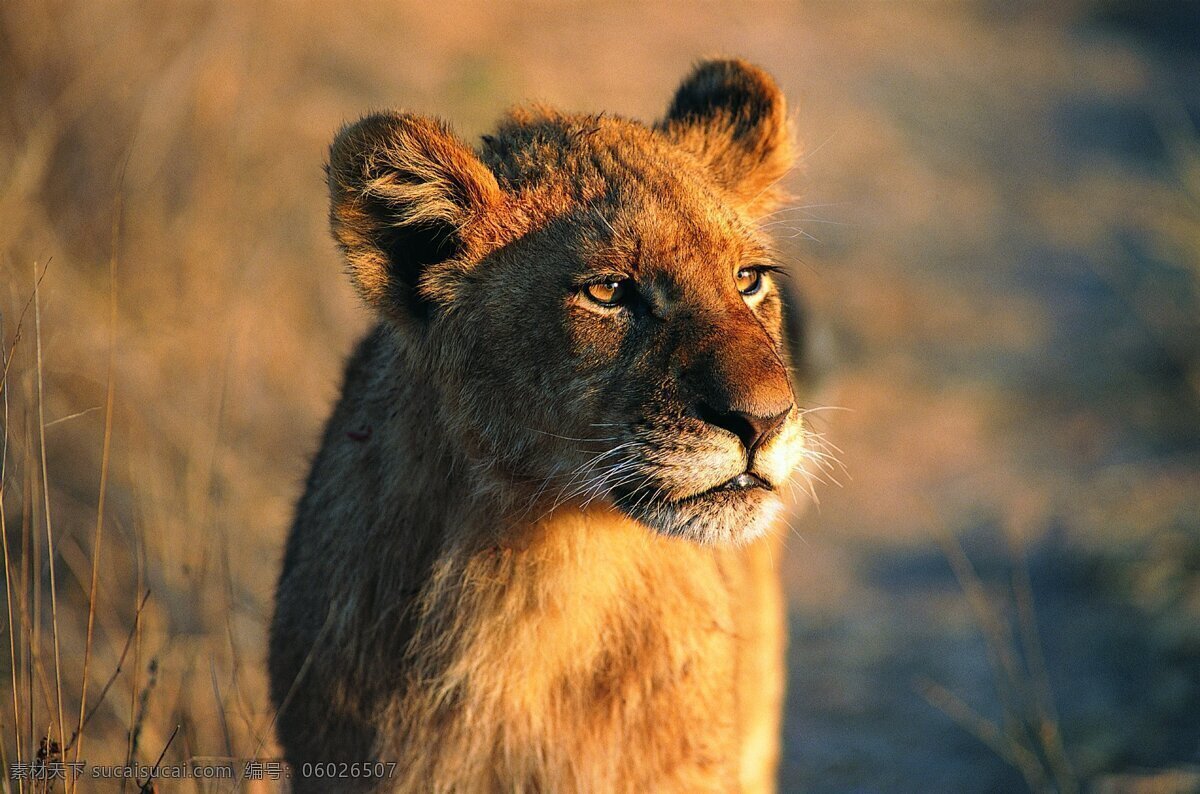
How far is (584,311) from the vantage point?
3.17 metres

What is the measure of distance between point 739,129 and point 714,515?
4.95ft

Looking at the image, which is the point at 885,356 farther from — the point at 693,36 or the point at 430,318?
the point at 430,318

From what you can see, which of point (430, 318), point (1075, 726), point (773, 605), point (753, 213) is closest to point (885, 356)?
point (1075, 726)

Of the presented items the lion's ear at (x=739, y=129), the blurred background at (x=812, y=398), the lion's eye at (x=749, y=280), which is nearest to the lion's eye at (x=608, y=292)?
the lion's eye at (x=749, y=280)

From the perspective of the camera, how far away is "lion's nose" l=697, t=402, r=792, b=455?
115 inches

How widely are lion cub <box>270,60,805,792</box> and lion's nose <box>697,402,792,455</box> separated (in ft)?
0.15

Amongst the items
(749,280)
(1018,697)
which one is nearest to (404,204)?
(749,280)

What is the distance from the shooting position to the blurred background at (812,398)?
5008mm

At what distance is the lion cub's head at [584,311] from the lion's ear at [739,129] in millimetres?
432

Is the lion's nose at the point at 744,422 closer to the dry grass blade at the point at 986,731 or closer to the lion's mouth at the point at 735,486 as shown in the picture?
the lion's mouth at the point at 735,486

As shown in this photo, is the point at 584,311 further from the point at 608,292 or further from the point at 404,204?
the point at 404,204

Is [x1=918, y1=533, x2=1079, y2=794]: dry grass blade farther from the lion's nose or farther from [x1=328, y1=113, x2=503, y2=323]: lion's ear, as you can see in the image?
[x1=328, y1=113, x2=503, y2=323]: lion's ear

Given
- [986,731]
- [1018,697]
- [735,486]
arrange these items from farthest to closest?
[1018,697]
[986,731]
[735,486]

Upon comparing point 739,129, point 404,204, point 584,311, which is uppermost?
point 739,129
